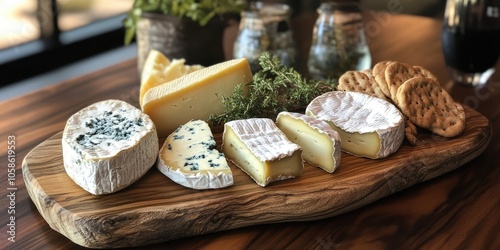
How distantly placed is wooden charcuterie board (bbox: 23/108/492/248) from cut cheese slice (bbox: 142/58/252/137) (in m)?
0.21

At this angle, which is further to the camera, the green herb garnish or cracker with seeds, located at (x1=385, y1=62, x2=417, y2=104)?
the green herb garnish

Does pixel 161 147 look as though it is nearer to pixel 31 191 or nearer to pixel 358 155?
pixel 31 191

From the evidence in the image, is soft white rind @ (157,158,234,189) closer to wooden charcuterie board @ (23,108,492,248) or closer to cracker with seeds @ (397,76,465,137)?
wooden charcuterie board @ (23,108,492,248)

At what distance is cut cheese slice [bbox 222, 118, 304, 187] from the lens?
1.22 meters

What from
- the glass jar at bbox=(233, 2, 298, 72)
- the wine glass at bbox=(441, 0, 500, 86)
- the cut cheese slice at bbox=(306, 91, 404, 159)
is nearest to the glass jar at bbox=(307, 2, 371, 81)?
the glass jar at bbox=(233, 2, 298, 72)

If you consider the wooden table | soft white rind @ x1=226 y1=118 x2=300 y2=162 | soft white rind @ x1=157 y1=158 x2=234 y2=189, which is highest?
soft white rind @ x1=226 y1=118 x2=300 y2=162

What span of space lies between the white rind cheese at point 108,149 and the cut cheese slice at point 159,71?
356 mm

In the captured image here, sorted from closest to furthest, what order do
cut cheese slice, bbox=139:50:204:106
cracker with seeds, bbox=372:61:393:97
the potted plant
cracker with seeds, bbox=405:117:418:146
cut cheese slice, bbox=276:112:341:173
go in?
cut cheese slice, bbox=276:112:341:173 → cracker with seeds, bbox=405:117:418:146 → cracker with seeds, bbox=372:61:393:97 → cut cheese slice, bbox=139:50:204:106 → the potted plant

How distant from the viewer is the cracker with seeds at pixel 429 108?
146 cm

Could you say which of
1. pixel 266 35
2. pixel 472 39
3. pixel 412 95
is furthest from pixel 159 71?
pixel 472 39

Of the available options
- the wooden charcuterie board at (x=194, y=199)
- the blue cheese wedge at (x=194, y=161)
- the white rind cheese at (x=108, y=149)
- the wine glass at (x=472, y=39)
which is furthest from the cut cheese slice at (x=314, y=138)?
the wine glass at (x=472, y=39)

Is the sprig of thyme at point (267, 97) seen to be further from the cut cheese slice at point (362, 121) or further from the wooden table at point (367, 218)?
the wooden table at point (367, 218)

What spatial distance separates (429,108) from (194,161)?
1.88 ft

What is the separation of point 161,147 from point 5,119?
56 cm
